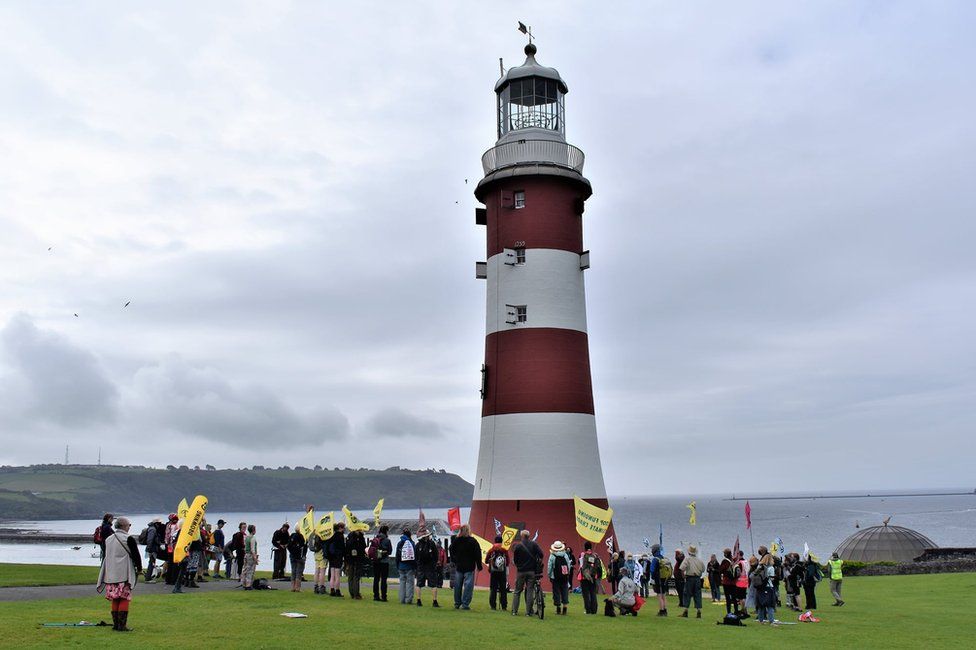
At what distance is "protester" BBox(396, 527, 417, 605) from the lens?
720 inches

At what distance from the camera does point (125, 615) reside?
1250 cm

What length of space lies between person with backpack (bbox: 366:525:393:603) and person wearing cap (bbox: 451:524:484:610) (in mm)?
1659

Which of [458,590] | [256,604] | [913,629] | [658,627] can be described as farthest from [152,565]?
[913,629]

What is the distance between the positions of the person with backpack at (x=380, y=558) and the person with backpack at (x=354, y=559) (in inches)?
9.3

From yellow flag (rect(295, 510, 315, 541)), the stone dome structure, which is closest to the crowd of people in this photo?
yellow flag (rect(295, 510, 315, 541))

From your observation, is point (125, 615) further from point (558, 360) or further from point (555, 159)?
point (555, 159)

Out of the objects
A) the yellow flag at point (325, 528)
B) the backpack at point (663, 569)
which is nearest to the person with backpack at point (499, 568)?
the yellow flag at point (325, 528)

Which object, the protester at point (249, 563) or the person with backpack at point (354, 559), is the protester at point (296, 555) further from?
the person with backpack at point (354, 559)

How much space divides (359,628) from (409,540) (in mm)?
4978

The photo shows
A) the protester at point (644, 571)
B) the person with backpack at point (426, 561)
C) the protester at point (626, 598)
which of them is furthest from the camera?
the protester at point (644, 571)

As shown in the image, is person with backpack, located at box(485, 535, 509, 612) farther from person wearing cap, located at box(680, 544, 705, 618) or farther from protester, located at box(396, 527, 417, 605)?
person wearing cap, located at box(680, 544, 705, 618)

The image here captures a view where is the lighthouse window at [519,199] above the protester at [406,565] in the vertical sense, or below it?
above

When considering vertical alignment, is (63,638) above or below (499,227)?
below

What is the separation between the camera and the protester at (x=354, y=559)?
18906 mm
